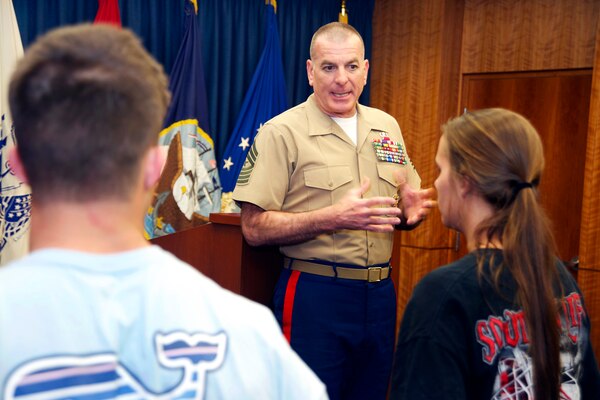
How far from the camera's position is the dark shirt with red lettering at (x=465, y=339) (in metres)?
1.19

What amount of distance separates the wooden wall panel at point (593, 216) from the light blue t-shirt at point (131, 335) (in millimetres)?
3528

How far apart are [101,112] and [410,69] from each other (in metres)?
4.29

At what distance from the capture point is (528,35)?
4.34 meters

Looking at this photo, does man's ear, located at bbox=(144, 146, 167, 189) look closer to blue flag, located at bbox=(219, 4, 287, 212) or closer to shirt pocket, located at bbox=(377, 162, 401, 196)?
shirt pocket, located at bbox=(377, 162, 401, 196)

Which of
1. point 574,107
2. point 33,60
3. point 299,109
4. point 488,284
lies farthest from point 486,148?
point 574,107

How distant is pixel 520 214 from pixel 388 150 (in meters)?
1.24

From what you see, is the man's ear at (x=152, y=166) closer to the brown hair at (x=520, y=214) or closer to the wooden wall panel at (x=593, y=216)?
the brown hair at (x=520, y=214)

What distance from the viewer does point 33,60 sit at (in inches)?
28.7

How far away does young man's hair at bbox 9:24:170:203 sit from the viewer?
2.39 feet

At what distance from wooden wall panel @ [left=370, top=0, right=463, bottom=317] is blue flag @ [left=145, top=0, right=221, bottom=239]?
1.60 meters

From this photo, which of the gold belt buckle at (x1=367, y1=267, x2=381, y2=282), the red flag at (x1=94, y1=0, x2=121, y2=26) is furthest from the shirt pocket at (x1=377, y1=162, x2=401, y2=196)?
the red flag at (x1=94, y1=0, x2=121, y2=26)

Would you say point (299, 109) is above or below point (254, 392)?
above

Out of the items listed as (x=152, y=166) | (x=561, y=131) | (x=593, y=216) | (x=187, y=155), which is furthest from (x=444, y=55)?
(x=152, y=166)

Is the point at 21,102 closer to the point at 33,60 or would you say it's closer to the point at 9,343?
the point at 33,60
